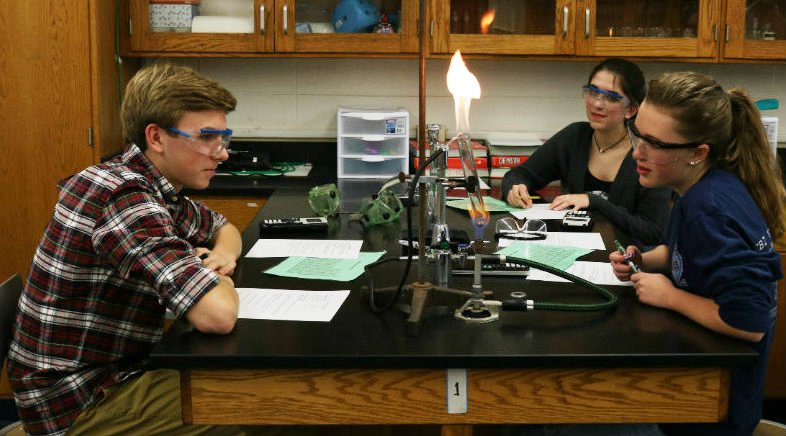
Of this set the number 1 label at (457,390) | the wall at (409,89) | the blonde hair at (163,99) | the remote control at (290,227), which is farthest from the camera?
the wall at (409,89)

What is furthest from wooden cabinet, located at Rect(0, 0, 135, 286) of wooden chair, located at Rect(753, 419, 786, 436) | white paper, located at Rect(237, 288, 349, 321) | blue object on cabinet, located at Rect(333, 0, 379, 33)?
wooden chair, located at Rect(753, 419, 786, 436)

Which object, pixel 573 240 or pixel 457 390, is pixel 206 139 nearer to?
pixel 457 390

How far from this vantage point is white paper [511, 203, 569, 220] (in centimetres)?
271

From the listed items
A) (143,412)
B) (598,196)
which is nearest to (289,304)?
(143,412)

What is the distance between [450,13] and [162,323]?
6.44 feet

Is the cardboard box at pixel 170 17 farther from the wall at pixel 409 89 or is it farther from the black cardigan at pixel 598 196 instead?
the black cardigan at pixel 598 196

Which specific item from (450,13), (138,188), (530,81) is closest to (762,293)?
(138,188)

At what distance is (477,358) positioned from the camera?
1487 millimetres

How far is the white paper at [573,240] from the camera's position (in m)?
2.31

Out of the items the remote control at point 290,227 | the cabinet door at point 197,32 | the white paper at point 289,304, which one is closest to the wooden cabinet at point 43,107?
the cabinet door at point 197,32

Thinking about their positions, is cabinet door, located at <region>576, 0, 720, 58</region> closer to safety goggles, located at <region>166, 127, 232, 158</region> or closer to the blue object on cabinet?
the blue object on cabinet

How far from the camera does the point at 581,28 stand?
11.4 ft

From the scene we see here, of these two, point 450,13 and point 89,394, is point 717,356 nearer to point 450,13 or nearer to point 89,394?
point 89,394

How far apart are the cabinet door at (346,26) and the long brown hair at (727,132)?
1.81 m
